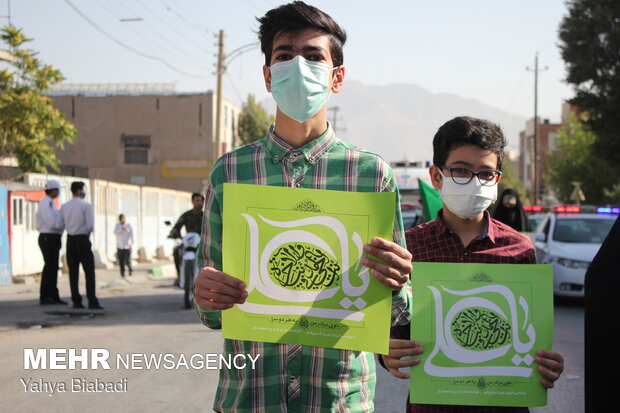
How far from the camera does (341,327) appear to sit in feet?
7.95

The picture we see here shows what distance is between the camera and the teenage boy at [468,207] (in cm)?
333

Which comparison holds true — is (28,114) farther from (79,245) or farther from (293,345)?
(293,345)

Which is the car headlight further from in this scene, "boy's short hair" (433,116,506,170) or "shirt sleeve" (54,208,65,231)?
"boy's short hair" (433,116,506,170)

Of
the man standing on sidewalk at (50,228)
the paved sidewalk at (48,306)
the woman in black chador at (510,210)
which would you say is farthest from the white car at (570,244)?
the man standing on sidewalk at (50,228)

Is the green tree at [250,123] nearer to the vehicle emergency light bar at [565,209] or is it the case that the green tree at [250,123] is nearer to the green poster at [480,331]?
the vehicle emergency light bar at [565,209]

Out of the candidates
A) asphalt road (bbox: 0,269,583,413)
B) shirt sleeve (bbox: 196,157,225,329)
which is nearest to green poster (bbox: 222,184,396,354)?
shirt sleeve (bbox: 196,157,225,329)

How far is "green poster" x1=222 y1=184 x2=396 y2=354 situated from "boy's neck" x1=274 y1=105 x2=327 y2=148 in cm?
29

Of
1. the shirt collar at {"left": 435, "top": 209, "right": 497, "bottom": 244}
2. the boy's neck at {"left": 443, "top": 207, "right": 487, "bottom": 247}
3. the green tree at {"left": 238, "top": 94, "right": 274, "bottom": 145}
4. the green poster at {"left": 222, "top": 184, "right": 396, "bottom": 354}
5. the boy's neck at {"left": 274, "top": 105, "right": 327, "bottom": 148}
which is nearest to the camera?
the green poster at {"left": 222, "top": 184, "right": 396, "bottom": 354}

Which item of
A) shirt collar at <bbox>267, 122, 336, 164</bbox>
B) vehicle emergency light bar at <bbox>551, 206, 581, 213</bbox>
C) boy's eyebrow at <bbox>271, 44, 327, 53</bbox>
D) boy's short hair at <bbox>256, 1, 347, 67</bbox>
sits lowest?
vehicle emergency light bar at <bbox>551, 206, 581, 213</bbox>

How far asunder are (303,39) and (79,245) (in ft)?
35.3

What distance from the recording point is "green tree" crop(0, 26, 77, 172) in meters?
22.0

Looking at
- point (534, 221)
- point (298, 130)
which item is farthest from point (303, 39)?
point (534, 221)

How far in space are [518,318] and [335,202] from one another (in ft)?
2.97

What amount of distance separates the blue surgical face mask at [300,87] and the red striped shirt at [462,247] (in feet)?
3.14
